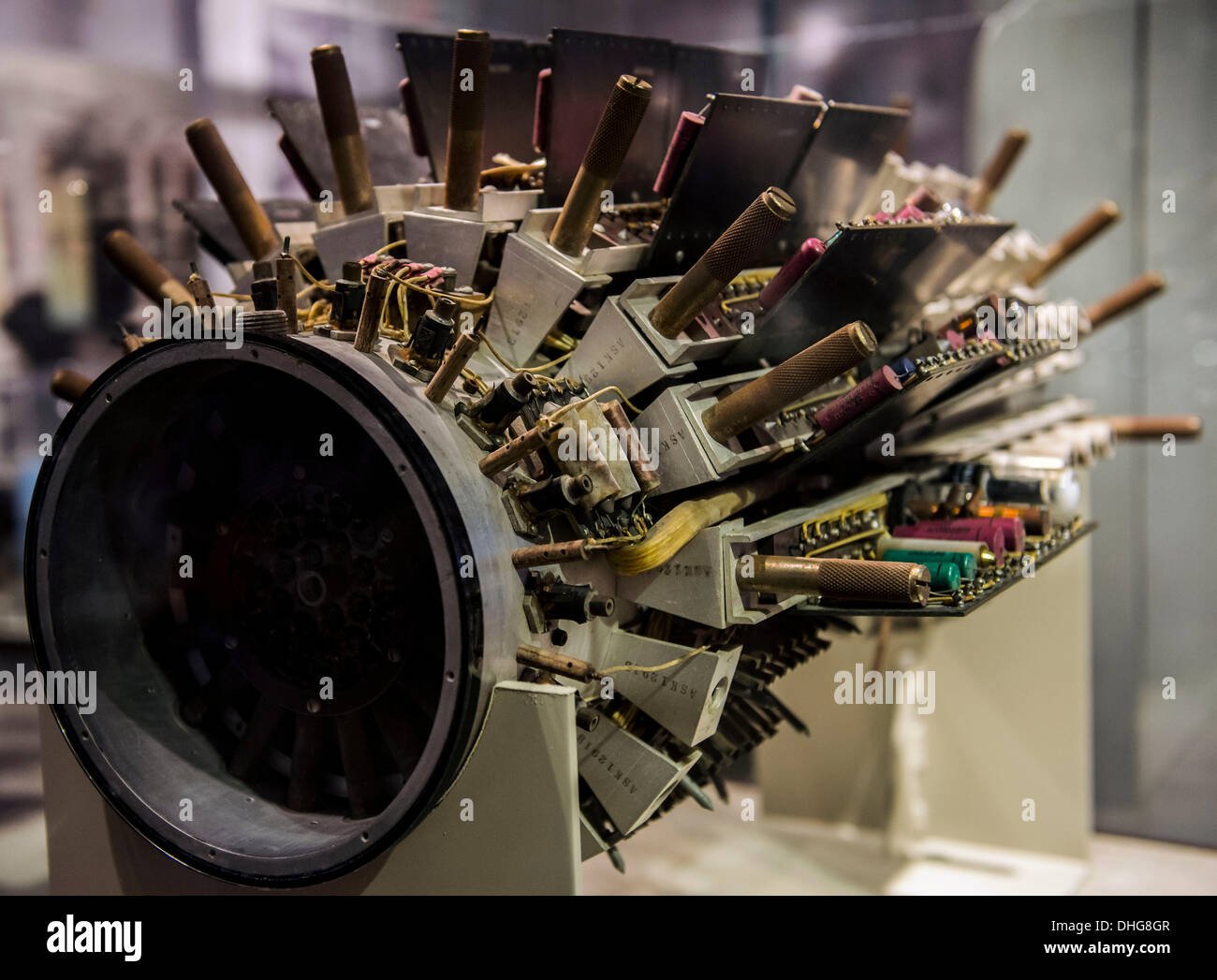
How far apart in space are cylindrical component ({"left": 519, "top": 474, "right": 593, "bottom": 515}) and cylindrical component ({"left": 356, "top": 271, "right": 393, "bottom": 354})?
1.26 feet

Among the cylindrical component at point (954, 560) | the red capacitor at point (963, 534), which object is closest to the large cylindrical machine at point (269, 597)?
the cylindrical component at point (954, 560)

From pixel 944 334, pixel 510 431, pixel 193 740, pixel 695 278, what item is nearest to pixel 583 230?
pixel 695 278

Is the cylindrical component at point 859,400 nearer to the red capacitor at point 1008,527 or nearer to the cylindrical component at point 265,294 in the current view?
the red capacitor at point 1008,527

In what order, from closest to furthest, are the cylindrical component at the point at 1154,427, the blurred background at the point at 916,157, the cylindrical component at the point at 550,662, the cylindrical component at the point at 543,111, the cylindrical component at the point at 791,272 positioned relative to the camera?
1. the cylindrical component at the point at 550,662
2. the cylindrical component at the point at 791,272
3. the cylindrical component at the point at 543,111
4. the cylindrical component at the point at 1154,427
5. the blurred background at the point at 916,157

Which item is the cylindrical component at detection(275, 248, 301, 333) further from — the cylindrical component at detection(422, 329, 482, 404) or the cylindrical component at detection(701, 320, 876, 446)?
the cylindrical component at detection(701, 320, 876, 446)

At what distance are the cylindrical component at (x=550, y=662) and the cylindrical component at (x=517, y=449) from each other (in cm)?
32

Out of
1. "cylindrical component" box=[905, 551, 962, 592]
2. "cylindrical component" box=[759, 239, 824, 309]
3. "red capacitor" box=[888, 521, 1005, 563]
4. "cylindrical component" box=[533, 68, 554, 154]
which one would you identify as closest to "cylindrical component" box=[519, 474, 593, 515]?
"cylindrical component" box=[759, 239, 824, 309]

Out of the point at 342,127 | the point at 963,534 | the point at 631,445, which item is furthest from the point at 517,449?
the point at 963,534

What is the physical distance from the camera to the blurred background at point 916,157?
443 centimetres

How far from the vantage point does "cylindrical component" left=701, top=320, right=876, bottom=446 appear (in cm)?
225

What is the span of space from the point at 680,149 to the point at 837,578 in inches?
37.3

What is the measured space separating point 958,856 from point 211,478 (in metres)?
3.33

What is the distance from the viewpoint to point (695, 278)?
2.36 m
